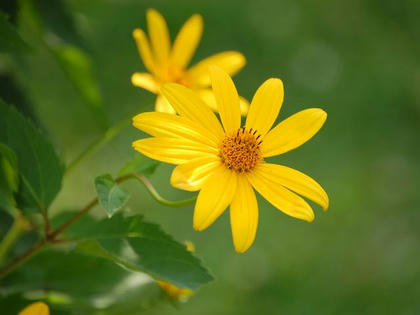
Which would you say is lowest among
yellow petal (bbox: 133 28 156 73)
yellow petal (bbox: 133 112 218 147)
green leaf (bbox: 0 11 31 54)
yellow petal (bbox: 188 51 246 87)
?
yellow petal (bbox: 133 112 218 147)

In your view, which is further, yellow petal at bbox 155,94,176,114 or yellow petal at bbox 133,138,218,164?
yellow petal at bbox 155,94,176,114

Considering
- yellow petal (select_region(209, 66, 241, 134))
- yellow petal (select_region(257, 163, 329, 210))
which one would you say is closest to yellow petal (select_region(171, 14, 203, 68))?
yellow petal (select_region(209, 66, 241, 134))

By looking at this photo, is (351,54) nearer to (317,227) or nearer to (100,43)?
(317,227)

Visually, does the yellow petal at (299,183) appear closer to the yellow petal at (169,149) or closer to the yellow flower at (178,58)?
the yellow petal at (169,149)

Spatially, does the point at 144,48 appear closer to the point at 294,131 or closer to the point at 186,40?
the point at 186,40

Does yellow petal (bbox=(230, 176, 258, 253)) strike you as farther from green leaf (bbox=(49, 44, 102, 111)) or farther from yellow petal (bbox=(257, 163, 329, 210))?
green leaf (bbox=(49, 44, 102, 111))

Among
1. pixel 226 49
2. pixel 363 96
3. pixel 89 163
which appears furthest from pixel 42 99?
pixel 363 96
